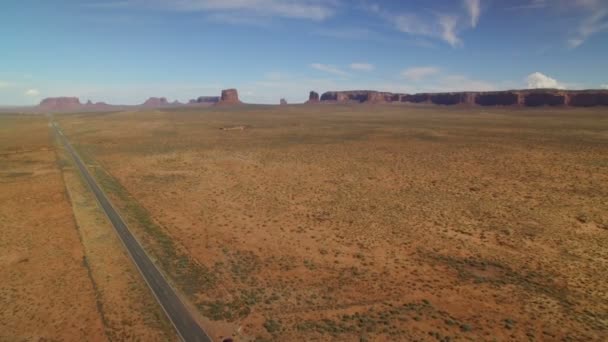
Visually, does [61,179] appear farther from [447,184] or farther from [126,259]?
[447,184]

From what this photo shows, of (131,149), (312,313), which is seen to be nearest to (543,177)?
(312,313)

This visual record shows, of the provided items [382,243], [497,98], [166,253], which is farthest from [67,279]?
[497,98]

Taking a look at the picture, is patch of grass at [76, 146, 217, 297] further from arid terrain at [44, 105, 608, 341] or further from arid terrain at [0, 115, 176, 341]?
arid terrain at [0, 115, 176, 341]

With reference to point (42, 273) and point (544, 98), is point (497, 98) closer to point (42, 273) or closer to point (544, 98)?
point (544, 98)

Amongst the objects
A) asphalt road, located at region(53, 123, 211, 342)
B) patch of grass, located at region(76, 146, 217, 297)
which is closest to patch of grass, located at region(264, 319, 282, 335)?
asphalt road, located at region(53, 123, 211, 342)

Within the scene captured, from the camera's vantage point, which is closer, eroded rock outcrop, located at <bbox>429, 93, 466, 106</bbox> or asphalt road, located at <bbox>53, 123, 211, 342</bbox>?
asphalt road, located at <bbox>53, 123, 211, 342</bbox>

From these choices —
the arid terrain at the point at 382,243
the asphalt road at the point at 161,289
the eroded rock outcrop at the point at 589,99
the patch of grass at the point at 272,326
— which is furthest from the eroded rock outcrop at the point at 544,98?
the asphalt road at the point at 161,289
